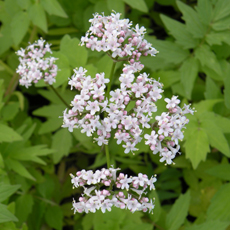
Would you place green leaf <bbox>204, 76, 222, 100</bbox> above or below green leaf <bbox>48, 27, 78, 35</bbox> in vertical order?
below

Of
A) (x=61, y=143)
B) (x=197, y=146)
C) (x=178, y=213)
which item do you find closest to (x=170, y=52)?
(x=197, y=146)

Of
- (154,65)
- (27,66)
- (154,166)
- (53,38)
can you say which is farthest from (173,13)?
(27,66)

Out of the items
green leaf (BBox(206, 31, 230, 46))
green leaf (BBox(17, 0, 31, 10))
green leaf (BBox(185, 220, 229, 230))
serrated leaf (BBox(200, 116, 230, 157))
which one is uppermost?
green leaf (BBox(206, 31, 230, 46))

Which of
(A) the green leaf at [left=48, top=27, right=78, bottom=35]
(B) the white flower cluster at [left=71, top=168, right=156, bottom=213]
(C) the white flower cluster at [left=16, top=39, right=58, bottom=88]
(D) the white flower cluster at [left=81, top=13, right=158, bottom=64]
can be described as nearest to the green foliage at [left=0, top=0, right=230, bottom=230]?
(A) the green leaf at [left=48, top=27, right=78, bottom=35]

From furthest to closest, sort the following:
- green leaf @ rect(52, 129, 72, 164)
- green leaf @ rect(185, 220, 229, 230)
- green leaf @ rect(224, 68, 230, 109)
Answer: green leaf @ rect(52, 129, 72, 164)
green leaf @ rect(224, 68, 230, 109)
green leaf @ rect(185, 220, 229, 230)

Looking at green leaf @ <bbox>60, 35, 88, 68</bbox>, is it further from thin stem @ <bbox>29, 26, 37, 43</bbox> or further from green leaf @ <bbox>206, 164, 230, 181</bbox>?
green leaf @ <bbox>206, 164, 230, 181</bbox>

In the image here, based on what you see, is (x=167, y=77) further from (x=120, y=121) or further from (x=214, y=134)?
(x=120, y=121)
